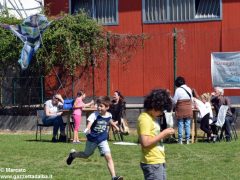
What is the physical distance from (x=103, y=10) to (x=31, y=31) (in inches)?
226

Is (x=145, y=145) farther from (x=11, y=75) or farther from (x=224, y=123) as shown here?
(x=11, y=75)

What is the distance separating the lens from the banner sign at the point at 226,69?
69.7 ft

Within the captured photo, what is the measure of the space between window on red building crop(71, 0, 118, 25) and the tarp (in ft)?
16.1

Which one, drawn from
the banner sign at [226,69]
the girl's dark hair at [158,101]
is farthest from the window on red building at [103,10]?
the girl's dark hair at [158,101]

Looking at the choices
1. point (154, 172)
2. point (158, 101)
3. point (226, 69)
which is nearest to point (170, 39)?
point (226, 69)

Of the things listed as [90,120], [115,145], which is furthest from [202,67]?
[90,120]

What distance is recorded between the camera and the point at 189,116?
56.5ft

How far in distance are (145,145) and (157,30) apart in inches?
635

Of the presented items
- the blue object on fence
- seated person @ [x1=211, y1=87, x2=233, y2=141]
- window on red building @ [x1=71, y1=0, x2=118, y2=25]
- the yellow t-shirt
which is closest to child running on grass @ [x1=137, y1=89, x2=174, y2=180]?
the yellow t-shirt

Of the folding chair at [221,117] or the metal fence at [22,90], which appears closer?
the folding chair at [221,117]

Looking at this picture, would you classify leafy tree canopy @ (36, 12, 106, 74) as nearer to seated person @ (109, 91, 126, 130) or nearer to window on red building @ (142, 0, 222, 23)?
window on red building @ (142, 0, 222, 23)

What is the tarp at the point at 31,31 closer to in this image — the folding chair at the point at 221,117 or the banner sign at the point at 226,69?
the banner sign at the point at 226,69

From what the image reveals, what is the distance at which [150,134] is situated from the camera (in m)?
8.20

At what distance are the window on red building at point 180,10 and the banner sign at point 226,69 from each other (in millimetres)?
2198
